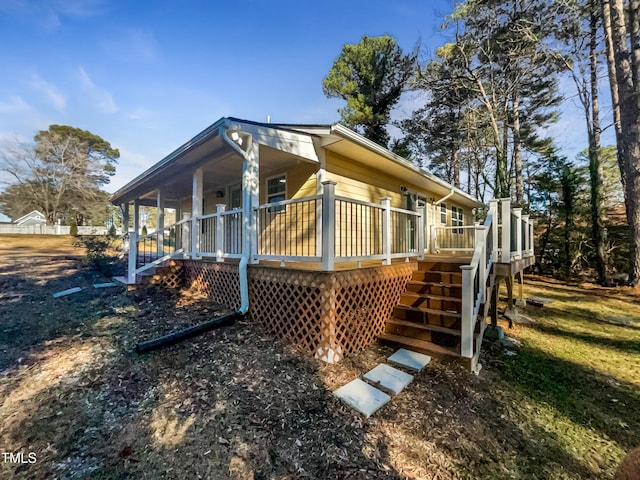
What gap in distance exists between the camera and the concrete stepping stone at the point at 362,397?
3.02m

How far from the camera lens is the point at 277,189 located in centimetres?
745

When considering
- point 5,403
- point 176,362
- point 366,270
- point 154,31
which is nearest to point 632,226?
point 366,270

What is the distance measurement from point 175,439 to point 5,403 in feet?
6.26

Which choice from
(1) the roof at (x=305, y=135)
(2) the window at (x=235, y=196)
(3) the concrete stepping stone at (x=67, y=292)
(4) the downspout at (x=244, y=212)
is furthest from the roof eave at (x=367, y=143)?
(3) the concrete stepping stone at (x=67, y=292)

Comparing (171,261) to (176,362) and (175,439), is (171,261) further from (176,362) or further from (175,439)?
(175,439)

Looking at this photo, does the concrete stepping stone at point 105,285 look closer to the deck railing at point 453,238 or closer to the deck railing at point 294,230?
the deck railing at point 294,230

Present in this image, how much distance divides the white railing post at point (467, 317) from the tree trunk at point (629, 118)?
33.0ft

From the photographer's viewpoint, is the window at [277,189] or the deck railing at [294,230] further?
the window at [277,189]

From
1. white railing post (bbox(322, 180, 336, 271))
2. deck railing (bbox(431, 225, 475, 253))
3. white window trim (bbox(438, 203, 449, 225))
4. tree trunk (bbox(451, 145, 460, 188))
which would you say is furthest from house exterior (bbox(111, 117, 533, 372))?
tree trunk (bbox(451, 145, 460, 188))

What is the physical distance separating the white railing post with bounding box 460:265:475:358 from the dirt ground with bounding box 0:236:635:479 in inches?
14.0

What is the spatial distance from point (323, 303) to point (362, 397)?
1.24m

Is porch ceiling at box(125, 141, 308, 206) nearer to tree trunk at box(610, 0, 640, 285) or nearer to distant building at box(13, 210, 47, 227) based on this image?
tree trunk at box(610, 0, 640, 285)

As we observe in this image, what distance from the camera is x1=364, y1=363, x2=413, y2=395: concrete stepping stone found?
11.2 feet

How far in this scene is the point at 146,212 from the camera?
138 ft
